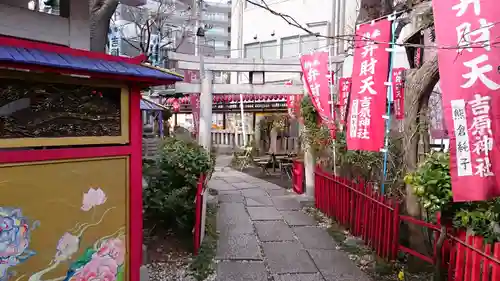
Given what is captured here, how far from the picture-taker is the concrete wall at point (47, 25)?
4.07 meters

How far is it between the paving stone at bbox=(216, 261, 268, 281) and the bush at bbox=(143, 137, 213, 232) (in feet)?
3.80

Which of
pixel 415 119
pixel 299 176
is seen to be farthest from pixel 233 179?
pixel 415 119

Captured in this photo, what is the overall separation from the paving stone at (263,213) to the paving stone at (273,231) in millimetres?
313

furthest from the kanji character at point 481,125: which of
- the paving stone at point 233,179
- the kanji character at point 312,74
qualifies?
the paving stone at point 233,179

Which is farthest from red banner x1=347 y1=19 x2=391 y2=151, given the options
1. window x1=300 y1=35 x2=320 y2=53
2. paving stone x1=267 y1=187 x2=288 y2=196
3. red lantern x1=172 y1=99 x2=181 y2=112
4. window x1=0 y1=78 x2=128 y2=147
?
red lantern x1=172 y1=99 x2=181 y2=112

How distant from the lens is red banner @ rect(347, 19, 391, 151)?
5.57 metres

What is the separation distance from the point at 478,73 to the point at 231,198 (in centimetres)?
751

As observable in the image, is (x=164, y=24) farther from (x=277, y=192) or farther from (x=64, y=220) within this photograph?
(x=64, y=220)

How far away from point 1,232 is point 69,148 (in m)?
0.89

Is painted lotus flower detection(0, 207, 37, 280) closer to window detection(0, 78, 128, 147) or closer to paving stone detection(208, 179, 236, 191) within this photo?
window detection(0, 78, 128, 147)

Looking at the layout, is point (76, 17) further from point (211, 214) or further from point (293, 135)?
point (293, 135)

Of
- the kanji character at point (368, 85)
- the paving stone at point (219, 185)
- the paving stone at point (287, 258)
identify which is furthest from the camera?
the paving stone at point (219, 185)

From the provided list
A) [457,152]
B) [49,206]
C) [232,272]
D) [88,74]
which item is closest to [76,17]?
[88,74]

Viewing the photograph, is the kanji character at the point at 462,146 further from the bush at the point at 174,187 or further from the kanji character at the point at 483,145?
the bush at the point at 174,187
